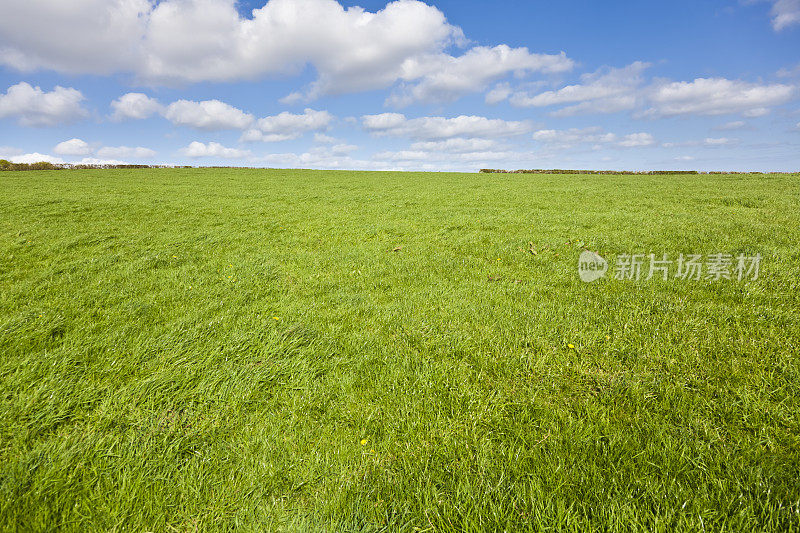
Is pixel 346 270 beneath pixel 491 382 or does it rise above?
above

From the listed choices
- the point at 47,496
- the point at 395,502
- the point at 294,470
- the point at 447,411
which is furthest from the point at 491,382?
the point at 47,496

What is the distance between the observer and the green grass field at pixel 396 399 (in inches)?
86.4

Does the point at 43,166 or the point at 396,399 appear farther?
the point at 43,166

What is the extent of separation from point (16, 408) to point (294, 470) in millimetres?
2739

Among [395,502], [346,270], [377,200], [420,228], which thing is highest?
[377,200]

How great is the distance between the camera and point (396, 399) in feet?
10.5

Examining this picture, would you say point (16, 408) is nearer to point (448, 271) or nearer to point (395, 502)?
point (395, 502)

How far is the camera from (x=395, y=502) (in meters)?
2.26

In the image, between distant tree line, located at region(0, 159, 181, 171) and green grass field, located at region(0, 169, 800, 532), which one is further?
distant tree line, located at region(0, 159, 181, 171)

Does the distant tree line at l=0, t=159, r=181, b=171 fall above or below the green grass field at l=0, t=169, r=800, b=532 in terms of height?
above

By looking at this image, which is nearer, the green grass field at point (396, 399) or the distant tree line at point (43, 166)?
the green grass field at point (396, 399)

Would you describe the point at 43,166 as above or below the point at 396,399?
above

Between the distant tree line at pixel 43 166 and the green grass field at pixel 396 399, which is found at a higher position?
the distant tree line at pixel 43 166

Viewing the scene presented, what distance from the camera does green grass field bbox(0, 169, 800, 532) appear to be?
219cm
